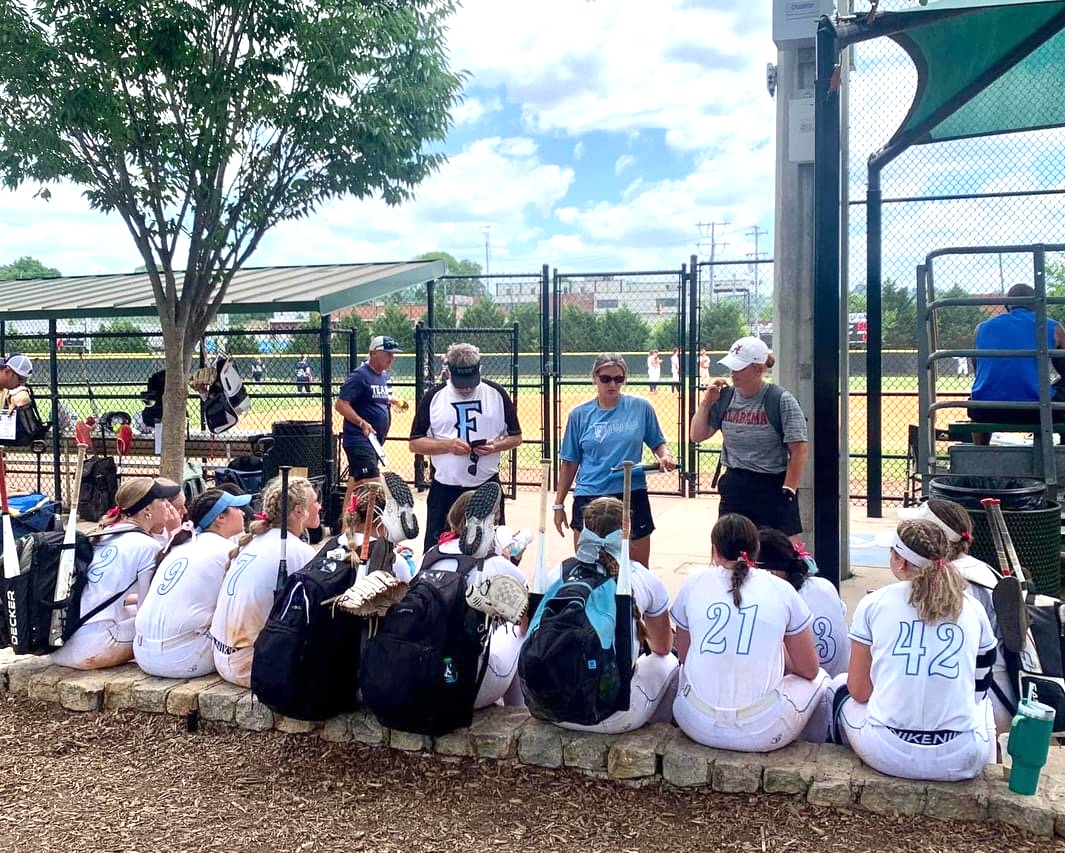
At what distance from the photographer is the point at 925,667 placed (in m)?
3.13

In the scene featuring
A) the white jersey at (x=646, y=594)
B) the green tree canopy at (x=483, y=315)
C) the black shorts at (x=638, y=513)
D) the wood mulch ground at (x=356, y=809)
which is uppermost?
the green tree canopy at (x=483, y=315)

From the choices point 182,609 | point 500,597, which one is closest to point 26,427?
point 182,609

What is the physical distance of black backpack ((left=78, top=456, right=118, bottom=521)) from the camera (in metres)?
9.17

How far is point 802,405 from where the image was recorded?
6.27m

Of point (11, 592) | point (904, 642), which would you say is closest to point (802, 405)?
point (904, 642)

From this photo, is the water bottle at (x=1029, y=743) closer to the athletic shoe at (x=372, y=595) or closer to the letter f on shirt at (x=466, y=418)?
the athletic shoe at (x=372, y=595)

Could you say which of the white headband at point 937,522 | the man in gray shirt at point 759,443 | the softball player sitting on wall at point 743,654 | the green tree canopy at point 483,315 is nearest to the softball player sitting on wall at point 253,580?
the softball player sitting on wall at point 743,654

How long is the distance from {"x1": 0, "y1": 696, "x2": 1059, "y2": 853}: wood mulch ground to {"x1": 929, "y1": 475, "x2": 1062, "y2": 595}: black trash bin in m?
2.48

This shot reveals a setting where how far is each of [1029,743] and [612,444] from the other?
2723 millimetres

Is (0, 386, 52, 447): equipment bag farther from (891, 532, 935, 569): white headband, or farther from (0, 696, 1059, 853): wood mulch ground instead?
(891, 532, 935, 569): white headband

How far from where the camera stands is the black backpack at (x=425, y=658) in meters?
3.61

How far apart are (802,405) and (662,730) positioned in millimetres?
3083

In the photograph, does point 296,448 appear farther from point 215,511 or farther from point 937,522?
point 937,522

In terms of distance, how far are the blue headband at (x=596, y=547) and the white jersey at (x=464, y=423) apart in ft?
6.89
